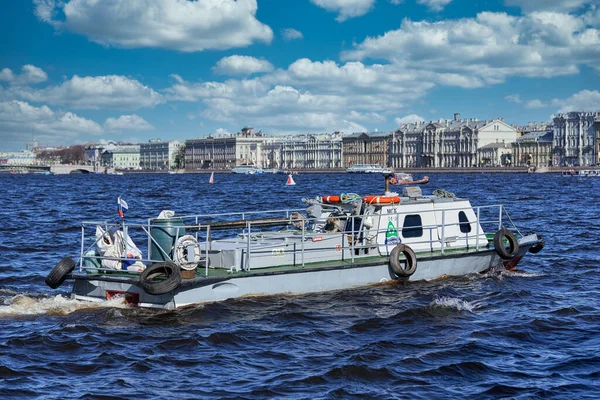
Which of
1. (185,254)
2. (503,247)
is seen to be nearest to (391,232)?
(503,247)

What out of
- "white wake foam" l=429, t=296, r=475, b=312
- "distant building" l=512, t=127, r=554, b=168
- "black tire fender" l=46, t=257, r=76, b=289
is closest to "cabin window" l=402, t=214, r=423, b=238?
"white wake foam" l=429, t=296, r=475, b=312

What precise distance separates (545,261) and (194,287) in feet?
40.4

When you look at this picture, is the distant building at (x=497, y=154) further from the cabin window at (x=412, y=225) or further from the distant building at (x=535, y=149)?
the cabin window at (x=412, y=225)

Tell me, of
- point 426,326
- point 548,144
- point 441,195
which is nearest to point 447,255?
point 441,195

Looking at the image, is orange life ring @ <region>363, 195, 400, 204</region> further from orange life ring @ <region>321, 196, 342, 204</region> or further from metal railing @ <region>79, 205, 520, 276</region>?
orange life ring @ <region>321, 196, 342, 204</region>

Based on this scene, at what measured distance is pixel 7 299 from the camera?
1778 centimetres

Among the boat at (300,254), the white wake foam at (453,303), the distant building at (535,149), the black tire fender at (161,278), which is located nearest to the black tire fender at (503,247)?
the boat at (300,254)

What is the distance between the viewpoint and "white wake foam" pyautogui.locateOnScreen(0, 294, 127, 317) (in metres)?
16.3

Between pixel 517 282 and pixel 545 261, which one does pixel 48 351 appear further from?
pixel 545 261

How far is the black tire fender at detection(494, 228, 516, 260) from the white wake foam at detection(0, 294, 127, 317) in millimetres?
8783

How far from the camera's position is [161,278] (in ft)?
52.4

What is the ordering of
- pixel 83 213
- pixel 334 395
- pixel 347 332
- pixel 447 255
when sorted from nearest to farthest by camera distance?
pixel 334 395
pixel 347 332
pixel 447 255
pixel 83 213

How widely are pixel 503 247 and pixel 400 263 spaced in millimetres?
3001

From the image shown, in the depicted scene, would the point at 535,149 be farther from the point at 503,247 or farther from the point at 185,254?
the point at 185,254
